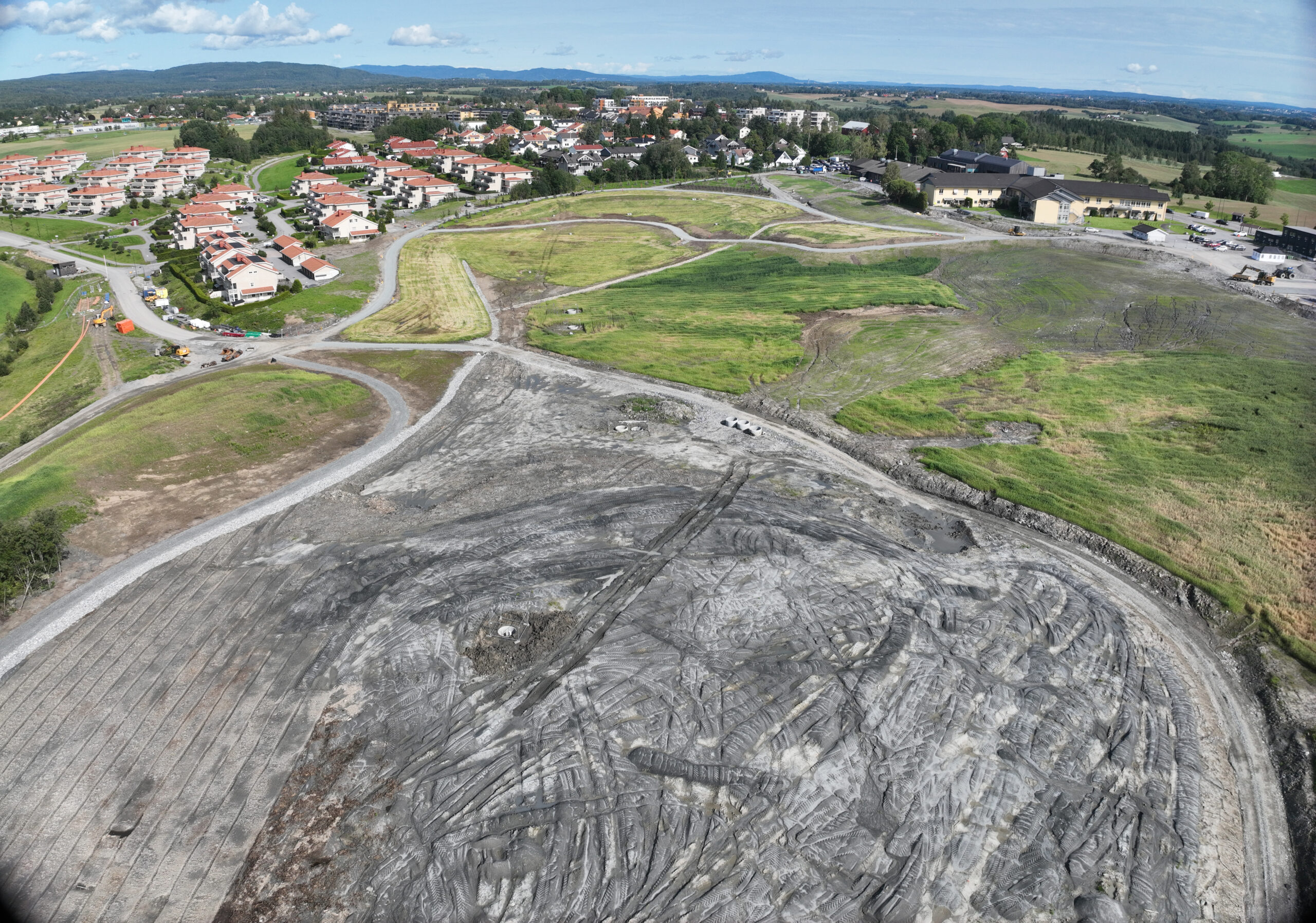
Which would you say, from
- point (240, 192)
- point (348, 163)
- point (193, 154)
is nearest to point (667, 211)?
point (240, 192)

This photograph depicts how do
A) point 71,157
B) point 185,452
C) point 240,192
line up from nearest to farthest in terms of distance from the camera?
point 185,452, point 240,192, point 71,157

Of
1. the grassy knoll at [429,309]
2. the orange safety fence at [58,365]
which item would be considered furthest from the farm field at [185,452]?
the grassy knoll at [429,309]

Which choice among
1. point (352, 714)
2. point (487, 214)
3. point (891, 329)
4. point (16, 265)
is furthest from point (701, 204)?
point (352, 714)

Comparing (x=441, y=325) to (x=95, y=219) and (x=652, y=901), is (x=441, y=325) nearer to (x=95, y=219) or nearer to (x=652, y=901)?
(x=652, y=901)

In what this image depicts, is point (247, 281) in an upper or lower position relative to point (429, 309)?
upper

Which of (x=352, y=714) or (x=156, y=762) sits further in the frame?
(x=352, y=714)

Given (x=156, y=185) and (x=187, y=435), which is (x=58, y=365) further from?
(x=156, y=185)

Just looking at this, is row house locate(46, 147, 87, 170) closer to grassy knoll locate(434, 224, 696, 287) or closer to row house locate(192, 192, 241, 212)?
row house locate(192, 192, 241, 212)
